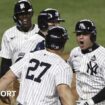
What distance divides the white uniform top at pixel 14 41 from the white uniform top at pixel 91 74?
52.7 inches

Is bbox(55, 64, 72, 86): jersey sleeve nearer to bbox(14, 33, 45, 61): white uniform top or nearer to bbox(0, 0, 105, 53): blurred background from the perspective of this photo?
bbox(14, 33, 45, 61): white uniform top

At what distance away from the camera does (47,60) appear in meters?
6.54

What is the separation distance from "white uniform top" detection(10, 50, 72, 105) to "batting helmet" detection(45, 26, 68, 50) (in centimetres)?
10

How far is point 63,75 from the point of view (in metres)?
6.38

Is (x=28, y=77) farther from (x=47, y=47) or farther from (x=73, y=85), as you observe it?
(x=73, y=85)

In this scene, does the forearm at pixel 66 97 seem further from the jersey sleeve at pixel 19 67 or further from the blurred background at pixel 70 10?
the blurred background at pixel 70 10

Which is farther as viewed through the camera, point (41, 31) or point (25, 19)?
point (25, 19)

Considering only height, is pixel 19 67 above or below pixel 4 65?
above

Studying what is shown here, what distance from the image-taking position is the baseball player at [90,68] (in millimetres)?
7805

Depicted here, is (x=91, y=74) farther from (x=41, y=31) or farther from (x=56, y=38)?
(x=56, y=38)

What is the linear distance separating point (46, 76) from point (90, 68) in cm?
162

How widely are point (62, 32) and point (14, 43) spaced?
2497 mm

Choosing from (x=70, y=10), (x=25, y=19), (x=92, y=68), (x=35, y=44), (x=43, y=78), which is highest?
(x=43, y=78)

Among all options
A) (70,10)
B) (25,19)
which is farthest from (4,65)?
(70,10)
